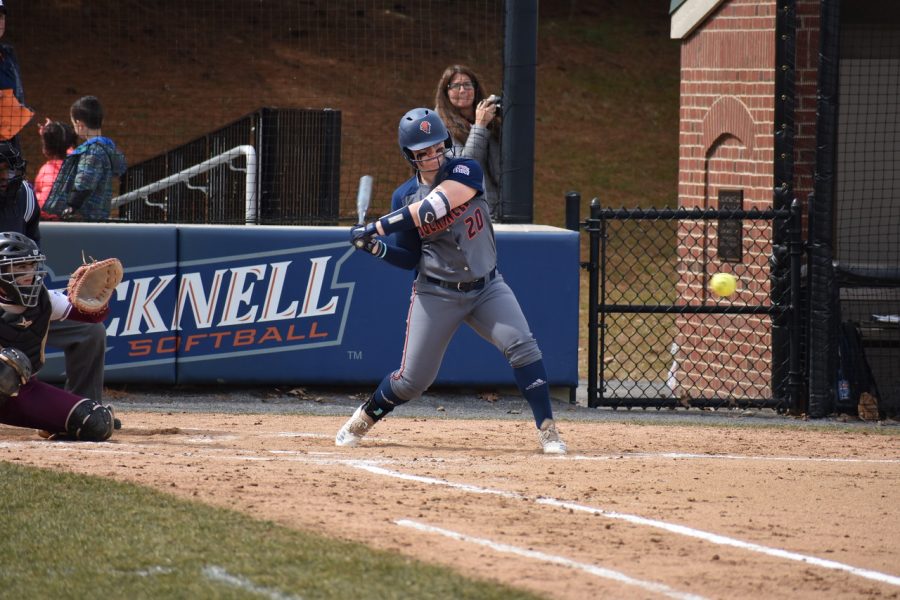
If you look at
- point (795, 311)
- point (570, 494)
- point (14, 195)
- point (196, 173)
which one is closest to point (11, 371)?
point (14, 195)

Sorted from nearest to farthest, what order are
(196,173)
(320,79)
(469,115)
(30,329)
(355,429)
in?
1. (30,329)
2. (355,429)
3. (469,115)
4. (196,173)
5. (320,79)

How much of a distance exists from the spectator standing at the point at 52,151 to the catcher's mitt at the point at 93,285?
2962mm

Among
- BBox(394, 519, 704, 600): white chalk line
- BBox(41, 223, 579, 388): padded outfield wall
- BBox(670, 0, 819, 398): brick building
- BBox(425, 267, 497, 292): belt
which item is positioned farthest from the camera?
BBox(670, 0, 819, 398): brick building

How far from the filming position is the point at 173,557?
4.98m

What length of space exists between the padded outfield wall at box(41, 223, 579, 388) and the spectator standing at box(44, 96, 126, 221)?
0.98 ft

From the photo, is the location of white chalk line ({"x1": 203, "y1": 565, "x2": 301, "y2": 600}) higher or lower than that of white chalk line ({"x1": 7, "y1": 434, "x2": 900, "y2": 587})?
lower

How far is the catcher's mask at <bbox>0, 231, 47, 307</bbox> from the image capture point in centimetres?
709

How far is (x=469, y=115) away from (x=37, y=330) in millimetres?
3737

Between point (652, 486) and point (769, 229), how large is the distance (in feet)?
14.7

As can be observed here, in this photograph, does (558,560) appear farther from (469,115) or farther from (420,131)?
(469,115)

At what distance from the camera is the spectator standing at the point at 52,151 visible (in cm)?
1055

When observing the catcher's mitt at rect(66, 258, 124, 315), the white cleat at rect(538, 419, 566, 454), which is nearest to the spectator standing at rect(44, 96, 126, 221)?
the catcher's mitt at rect(66, 258, 124, 315)

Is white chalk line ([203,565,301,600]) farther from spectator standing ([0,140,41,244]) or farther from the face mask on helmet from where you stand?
spectator standing ([0,140,41,244])

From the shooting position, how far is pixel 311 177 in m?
11.2
